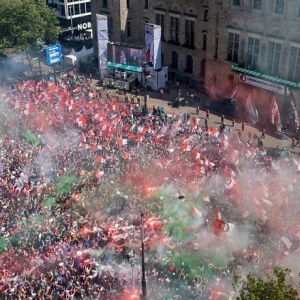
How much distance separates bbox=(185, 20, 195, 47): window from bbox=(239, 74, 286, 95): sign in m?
9.42

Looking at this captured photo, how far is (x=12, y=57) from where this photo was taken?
69.0 meters

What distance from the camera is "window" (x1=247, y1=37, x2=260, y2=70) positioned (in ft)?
152

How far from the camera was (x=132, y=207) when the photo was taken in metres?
30.7

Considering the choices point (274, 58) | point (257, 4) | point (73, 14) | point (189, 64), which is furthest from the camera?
point (73, 14)

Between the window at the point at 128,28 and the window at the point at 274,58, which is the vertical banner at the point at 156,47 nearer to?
the window at the point at 128,28

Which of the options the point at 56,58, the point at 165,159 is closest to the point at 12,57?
the point at 56,58

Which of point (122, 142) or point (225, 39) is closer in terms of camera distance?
point (122, 142)

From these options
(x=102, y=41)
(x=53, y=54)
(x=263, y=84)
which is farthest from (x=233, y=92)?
(x=53, y=54)

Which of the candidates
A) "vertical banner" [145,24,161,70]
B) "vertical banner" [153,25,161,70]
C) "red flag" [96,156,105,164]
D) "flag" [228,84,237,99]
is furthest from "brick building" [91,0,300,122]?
"red flag" [96,156,105,164]

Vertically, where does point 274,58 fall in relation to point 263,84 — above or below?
above

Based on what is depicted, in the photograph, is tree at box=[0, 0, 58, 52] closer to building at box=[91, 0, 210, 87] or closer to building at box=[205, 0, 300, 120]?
building at box=[91, 0, 210, 87]

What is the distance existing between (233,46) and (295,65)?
752 cm

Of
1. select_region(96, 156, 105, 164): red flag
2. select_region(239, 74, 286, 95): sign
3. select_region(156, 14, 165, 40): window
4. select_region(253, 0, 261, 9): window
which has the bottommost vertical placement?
select_region(96, 156, 105, 164): red flag

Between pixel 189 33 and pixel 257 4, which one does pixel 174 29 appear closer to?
pixel 189 33
